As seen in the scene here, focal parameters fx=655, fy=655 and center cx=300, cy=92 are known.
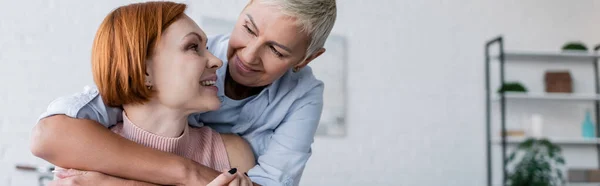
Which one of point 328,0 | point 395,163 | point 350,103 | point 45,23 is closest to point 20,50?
point 45,23

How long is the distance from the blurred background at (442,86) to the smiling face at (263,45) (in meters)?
3.40

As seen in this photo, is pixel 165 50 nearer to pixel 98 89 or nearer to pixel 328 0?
pixel 98 89

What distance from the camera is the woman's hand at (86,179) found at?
1201mm

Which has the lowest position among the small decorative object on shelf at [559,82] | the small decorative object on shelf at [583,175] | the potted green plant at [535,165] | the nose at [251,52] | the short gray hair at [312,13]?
the small decorative object on shelf at [583,175]

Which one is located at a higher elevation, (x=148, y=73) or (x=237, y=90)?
(x=148, y=73)

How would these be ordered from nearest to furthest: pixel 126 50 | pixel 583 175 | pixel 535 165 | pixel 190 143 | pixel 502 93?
pixel 126 50
pixel 190 143
pixel 535 165
pixel 502 93
pixel 583 175

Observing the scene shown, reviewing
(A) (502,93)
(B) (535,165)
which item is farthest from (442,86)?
(B) (535,165)

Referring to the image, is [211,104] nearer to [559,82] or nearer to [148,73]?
[148,73]

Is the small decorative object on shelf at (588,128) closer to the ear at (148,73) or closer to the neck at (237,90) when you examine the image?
the neck at (237,90)

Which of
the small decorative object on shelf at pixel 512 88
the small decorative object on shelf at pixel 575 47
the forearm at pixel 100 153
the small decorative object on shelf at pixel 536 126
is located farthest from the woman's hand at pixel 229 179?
the small decorative object on shelf at pixel 575 47

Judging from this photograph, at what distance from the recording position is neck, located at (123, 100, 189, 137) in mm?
1272

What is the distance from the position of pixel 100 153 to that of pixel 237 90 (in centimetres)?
54

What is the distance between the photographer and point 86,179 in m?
1.20

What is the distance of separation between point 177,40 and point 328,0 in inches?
17.9
